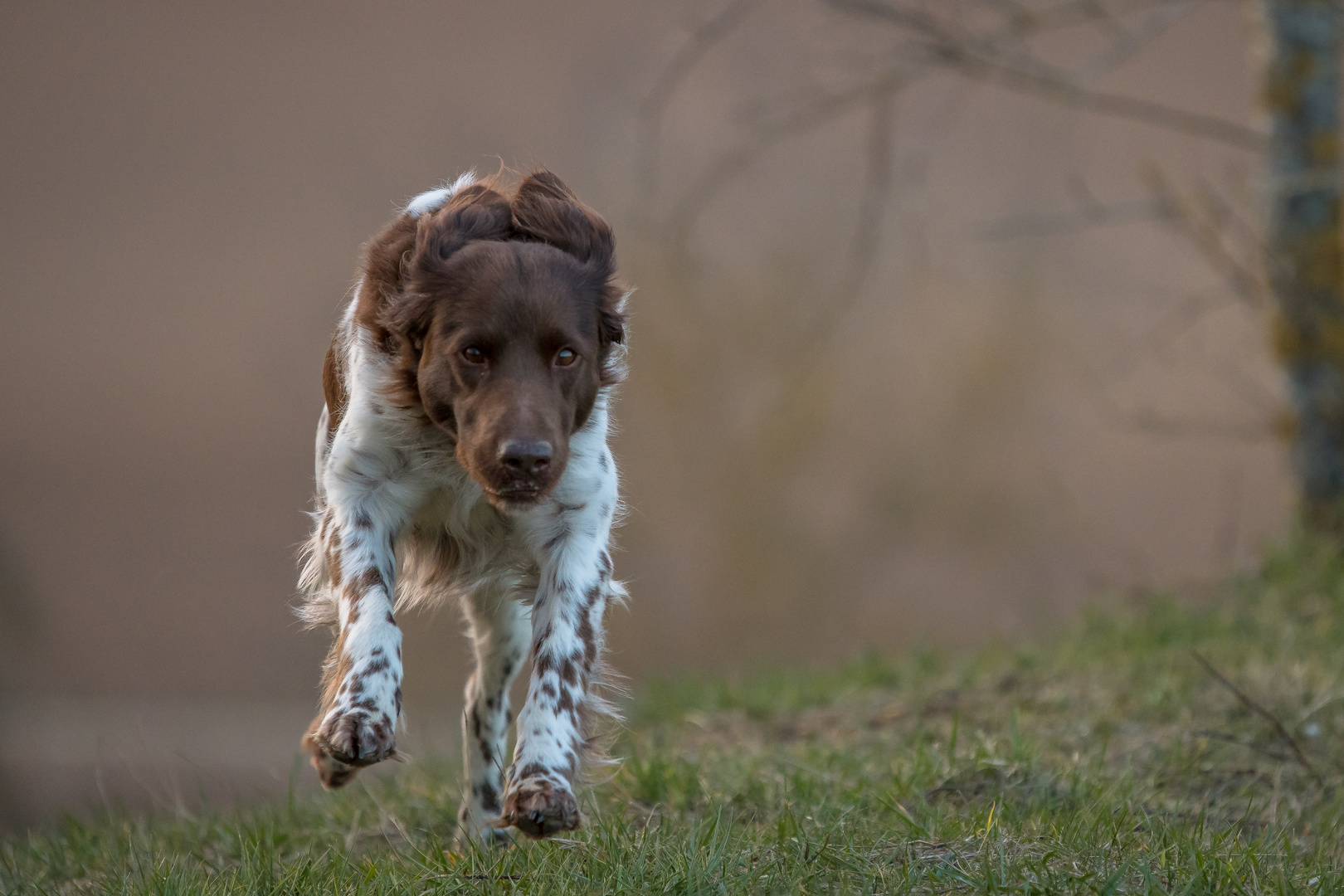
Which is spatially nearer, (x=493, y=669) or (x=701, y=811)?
(x=701, y=811)

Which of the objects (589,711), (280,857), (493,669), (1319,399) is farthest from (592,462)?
(1319,399)

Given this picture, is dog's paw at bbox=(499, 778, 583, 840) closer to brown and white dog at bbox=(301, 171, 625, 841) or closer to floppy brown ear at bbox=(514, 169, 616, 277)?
brown and white dog at bbox=(301, 171, 625, 841)

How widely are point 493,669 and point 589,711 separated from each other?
2.88 feet

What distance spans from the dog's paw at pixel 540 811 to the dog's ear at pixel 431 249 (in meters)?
1.06

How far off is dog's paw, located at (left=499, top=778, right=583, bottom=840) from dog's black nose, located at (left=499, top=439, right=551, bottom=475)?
0.65m

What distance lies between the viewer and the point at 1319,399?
6727 millimetres

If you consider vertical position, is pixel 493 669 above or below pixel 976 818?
above

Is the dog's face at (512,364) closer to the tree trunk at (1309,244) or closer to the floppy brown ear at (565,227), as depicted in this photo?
the floppy brown ear at (565,227)

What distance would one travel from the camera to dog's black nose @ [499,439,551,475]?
2643 mm

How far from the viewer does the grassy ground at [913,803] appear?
257 cm

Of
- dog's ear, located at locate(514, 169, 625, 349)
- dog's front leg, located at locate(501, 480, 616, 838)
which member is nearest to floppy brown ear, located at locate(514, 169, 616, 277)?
dog's ear, located at locate(514, 169, 625, 349)

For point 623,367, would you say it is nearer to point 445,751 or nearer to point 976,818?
point 976,818

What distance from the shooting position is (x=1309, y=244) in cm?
664

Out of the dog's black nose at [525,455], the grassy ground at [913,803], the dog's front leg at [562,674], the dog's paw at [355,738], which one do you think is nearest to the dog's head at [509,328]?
the dog's black nose at [525,455]
